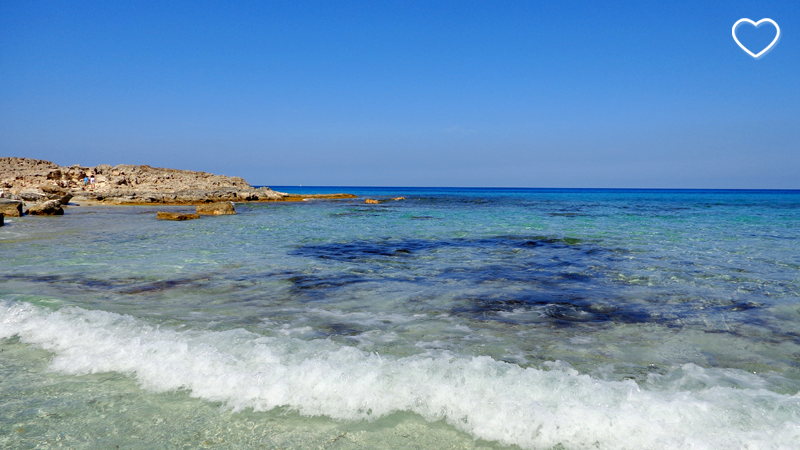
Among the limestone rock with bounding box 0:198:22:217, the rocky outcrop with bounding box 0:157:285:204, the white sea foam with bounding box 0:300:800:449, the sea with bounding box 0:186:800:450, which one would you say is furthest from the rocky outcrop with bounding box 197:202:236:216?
the white sea foam with bounding box 0:300:800:449

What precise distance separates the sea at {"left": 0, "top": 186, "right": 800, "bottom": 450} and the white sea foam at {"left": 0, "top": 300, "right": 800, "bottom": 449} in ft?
0.05

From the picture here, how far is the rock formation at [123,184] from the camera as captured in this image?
35.0m

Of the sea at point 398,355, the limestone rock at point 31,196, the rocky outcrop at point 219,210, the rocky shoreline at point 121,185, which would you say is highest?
the rocky shoreline at point 121,185

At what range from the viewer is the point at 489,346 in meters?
4.12

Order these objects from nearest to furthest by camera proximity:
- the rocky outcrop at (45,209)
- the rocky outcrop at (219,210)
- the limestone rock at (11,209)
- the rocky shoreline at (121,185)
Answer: the limestone rock at (11,209)
the rocky outcrop at (45,209)
the rocky outcrop at (219,210)
the rocky shoreline at (121,185)

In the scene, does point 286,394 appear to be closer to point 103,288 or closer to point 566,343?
point 566,343

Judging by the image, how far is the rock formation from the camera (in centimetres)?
3503

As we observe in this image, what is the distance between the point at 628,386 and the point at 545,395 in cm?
68

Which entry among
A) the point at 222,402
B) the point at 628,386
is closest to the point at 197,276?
the point at 222,402

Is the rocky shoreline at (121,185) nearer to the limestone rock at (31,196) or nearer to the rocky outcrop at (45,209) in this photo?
the limestone rock at (31,196)

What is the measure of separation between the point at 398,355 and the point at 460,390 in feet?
2.91

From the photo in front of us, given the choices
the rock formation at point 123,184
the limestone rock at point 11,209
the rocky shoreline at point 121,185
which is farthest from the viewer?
the rock formation at point 123,184

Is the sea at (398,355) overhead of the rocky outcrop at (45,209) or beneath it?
beneath

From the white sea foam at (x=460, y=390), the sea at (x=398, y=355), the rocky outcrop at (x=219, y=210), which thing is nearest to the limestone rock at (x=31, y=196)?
the rocky outcrop at (x=219, y=210)
